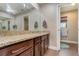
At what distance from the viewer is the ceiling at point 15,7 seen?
1.38m

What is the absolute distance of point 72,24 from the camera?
146cm

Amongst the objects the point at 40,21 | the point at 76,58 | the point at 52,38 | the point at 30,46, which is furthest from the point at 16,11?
the point at 76,58

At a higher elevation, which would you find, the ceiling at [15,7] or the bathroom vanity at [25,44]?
the ceiling at [15,7]

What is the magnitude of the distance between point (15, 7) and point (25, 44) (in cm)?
55

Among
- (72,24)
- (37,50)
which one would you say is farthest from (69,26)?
(37,50)

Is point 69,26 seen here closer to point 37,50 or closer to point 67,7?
point 67,7

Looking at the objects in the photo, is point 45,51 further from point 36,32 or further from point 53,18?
point 53,18

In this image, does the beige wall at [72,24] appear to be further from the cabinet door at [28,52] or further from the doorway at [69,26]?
the cabinet door at [28,52]

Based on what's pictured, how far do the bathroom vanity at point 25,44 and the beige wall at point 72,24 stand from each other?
0.36 metres

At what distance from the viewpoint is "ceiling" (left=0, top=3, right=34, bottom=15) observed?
4.53 ft

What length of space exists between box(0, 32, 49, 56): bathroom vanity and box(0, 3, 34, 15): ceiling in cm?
36

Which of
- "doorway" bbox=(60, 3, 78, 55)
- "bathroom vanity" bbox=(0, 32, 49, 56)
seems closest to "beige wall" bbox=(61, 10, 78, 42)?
"doorway" bbox=(60, 3, 78, 55)

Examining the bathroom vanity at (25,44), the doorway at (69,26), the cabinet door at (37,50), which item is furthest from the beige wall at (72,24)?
the cabinet door at (37,50)

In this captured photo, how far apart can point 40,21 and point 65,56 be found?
651mm
